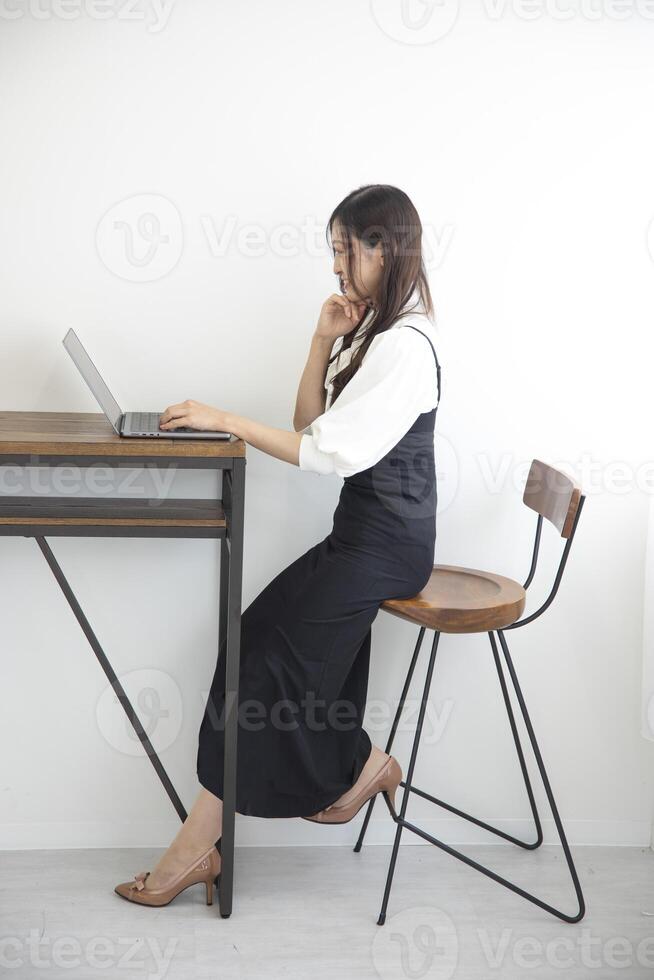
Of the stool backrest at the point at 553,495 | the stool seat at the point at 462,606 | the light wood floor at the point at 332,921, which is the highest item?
the stool backrest at the point at 553,495

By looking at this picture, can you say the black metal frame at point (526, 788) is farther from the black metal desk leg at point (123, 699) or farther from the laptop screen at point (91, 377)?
the laptop screen at point (91, 377)

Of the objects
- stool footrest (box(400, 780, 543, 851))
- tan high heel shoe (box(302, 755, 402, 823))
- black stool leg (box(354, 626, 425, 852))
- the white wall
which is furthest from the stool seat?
stool footrest (box(400, 780, 543, 851))

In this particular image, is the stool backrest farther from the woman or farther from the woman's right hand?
the woman's right hand

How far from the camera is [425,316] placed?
6.32 ft


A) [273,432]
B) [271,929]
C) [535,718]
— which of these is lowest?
[271,929]

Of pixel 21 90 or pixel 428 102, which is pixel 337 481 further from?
pixel 21 90

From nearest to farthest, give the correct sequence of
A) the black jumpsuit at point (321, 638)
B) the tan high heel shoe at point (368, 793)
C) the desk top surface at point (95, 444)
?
1. the desk top surface at point (95, 444)
2. the black jumpsuit at point (321, 638)
3. the tan high heel shoe at point (368, 793)

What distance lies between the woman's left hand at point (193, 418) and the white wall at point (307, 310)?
40 cm

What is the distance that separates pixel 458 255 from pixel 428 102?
0.37m

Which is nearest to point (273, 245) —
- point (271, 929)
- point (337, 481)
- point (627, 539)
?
point (337, 481)

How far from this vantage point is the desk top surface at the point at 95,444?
168 cm

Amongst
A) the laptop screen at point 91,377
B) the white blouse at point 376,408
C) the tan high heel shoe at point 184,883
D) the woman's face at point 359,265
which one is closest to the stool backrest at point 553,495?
the white blouse at point 376,408

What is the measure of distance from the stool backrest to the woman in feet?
0.90

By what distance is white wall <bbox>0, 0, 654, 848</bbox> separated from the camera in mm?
2107
